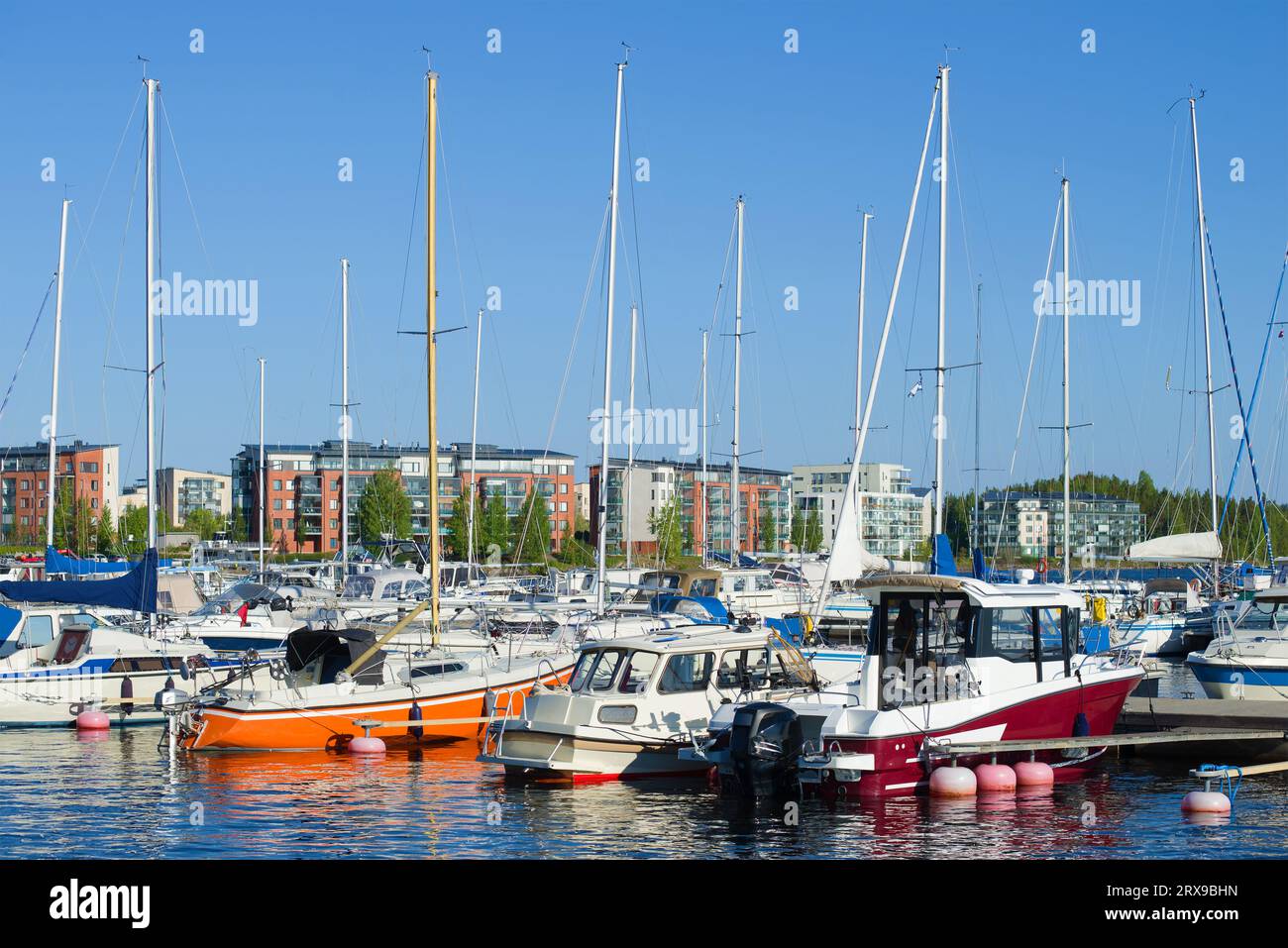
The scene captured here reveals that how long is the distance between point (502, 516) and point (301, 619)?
8355 cm

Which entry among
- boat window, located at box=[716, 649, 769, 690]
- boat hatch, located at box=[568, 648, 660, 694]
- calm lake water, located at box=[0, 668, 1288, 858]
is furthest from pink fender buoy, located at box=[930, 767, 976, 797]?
boat hatch, located at box=[568, 648, 660, 694]

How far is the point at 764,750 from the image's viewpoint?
21.2m

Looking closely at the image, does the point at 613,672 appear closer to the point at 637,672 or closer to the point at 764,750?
the point at 637,672

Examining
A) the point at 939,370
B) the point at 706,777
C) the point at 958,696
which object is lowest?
the point at 706,777

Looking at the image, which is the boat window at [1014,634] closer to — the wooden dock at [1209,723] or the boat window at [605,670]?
the wooden dock at [1209,723]

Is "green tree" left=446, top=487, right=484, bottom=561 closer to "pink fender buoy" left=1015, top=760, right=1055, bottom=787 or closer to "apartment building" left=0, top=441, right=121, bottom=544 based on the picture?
"apartment building" left=0, top=441, right=121, bottom=544

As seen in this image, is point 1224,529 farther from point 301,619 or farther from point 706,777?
point 706,777

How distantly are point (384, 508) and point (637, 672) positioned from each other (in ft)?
322

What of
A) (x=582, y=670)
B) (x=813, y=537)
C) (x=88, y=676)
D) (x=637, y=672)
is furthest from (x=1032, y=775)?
(x=813, y=537)

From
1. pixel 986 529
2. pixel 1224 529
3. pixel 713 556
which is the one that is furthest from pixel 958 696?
pixel 986 529

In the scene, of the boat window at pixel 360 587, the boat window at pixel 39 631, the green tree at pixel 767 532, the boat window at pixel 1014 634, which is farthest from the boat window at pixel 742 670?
the green tree at pixel 767 532

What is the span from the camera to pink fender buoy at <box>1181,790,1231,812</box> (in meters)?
21.1

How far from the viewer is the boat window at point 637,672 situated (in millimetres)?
24266
